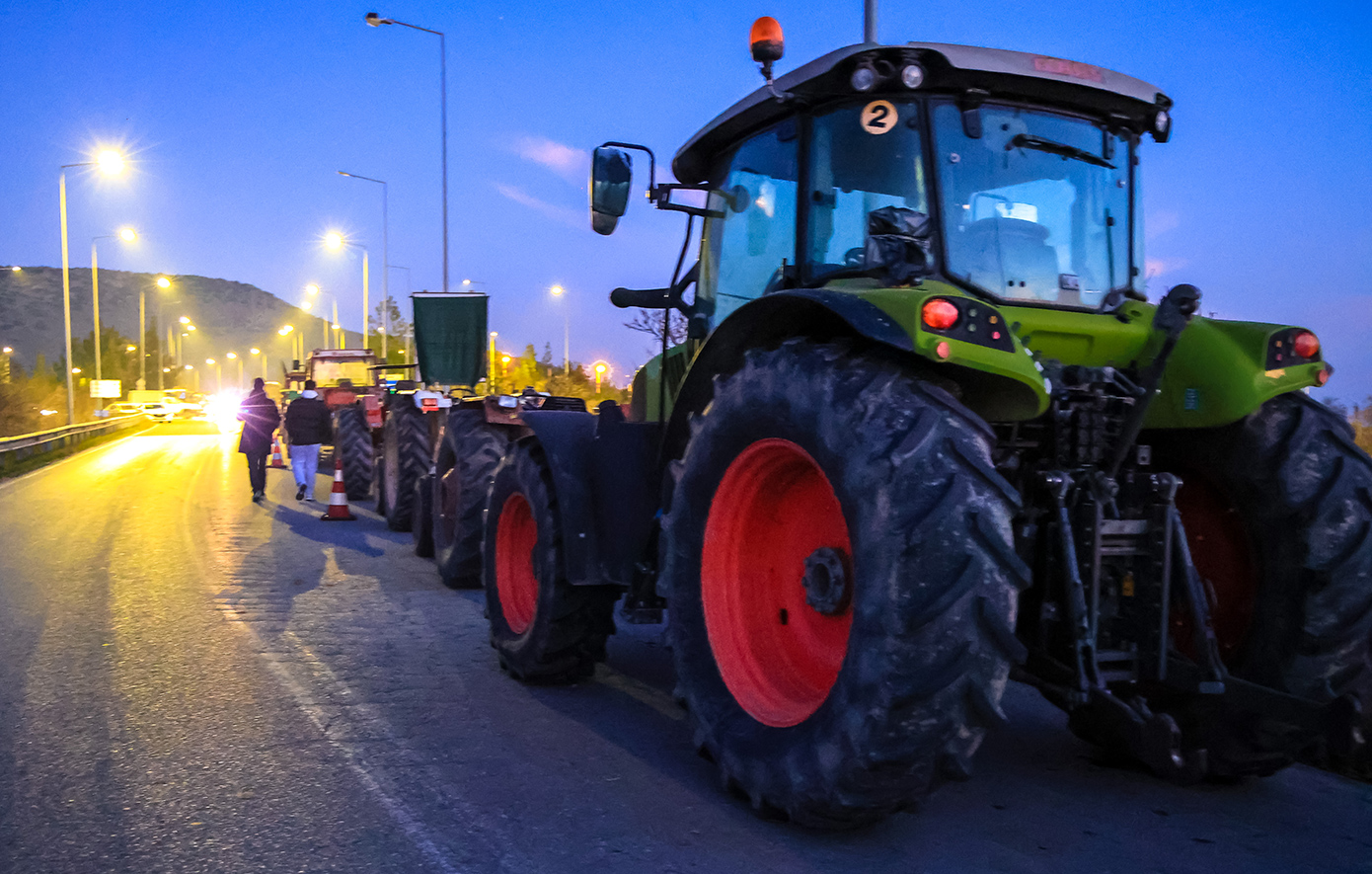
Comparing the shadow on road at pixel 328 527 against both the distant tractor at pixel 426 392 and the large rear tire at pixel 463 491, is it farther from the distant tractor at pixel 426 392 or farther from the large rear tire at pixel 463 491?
the large rear tire at pixel 463 491

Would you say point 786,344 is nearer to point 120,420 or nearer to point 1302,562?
point 1302,562

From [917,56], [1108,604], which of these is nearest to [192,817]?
[1108,604]

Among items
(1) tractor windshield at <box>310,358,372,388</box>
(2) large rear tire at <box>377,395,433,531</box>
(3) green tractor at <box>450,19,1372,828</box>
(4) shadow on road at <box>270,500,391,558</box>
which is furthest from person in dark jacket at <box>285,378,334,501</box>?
(3) green tractor at <box>450,19,1372,828</box>

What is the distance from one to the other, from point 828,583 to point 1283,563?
5.51 feet

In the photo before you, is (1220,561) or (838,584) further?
(1220,561)

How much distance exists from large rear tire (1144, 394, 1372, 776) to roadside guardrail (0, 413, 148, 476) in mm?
23870

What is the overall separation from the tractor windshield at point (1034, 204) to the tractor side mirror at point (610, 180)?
137 centimetres

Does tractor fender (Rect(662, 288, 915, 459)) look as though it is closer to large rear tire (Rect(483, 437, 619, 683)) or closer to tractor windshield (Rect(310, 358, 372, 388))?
large rear tire (Rect(483, 437, 619, 683))

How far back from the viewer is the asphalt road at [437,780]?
11.8 feet

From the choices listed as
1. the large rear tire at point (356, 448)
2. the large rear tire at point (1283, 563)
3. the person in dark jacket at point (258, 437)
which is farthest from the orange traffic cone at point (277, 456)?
the large rear tire at point (1283, 563)

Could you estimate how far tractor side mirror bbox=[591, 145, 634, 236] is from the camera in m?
4.73

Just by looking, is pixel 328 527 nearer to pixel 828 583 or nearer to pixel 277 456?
pixel 828 583

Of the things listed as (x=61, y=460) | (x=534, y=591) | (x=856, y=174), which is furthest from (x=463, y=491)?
(x=61, y=460)

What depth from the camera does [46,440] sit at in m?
28.1
